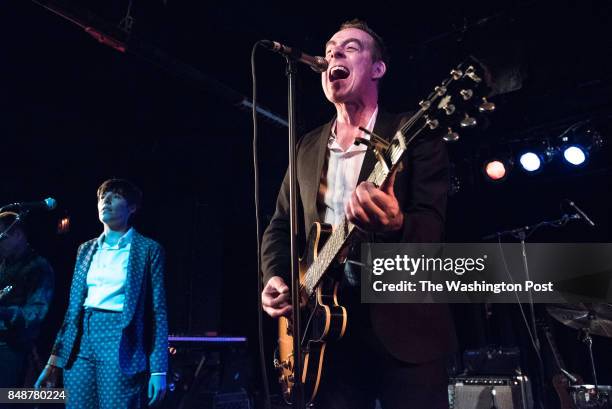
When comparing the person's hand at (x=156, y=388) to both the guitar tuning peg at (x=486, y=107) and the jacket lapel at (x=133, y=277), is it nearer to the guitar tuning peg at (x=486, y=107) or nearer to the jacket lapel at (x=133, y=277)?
the jacket lapel at (x=133, y=277)

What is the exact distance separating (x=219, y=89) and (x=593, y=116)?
4581 mm

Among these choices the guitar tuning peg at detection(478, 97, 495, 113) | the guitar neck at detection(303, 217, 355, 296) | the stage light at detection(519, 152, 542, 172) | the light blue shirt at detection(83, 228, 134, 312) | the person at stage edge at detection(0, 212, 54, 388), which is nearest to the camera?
the guitar tuning peg at detection(478, 97, 495, 113)

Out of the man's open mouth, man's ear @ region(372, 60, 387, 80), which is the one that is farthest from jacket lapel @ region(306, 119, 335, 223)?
man's ear @ region(372, 60, 387, 80)

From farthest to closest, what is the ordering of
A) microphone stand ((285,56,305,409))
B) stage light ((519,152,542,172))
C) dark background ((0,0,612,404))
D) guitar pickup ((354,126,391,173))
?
stage light ((519,152,542,172)), dark background ((0,0,612,404)), guitar pickup ((354,126,391,173)), microphone stand ((285,56,305,409))

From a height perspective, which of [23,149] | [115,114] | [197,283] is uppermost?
[115,114]

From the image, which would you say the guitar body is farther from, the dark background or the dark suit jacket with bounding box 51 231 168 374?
the dark background

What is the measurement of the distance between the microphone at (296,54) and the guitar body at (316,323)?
2.09ft

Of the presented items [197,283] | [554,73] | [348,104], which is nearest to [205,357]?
[197,283]

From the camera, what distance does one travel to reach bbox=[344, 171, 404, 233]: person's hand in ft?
4.98

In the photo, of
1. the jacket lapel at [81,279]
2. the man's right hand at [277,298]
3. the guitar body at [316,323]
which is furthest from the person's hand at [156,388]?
the man's right hand at [277,298]

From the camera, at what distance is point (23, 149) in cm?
662

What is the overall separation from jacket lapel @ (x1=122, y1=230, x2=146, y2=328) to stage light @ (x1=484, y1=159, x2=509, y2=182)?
4955mm

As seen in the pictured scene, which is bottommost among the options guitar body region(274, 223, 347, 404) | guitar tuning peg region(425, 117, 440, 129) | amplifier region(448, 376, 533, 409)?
amplifier region(448, 376, 533, 409)

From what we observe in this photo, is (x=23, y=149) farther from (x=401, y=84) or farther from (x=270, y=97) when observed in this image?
(x=401, y=84)
